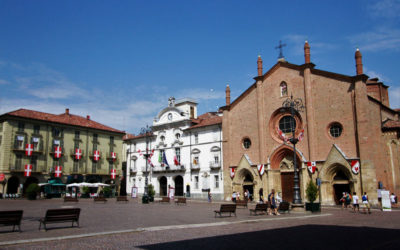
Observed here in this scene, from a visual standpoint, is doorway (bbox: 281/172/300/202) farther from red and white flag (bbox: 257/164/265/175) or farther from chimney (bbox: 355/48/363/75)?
chimney (bbox: 355/48/363/75)

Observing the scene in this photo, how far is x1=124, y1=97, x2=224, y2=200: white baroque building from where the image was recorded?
4500 centimetres

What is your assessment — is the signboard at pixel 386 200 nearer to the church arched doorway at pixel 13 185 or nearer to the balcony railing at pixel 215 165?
the balcony railing at pixel 215 165

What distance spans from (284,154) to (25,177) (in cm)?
3513

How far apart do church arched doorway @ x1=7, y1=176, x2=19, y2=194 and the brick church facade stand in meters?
28.8

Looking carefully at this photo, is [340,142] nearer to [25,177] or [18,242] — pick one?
[18,242]

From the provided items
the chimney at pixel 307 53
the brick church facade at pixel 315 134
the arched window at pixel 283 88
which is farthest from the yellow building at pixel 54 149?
the chimney at pixel 307 53

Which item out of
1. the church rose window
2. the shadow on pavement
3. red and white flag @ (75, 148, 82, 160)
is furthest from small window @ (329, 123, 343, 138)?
red and white flag @ (75, 148, 82, 160)

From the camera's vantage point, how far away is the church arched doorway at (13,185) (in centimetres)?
4543

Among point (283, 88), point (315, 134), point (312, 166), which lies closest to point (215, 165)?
point (283, 88)

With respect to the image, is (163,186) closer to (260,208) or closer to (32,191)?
(32,191)

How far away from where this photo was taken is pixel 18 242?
1007 cm

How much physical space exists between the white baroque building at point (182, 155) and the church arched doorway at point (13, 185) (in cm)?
1684

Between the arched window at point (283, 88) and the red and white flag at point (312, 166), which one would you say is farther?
the arched window at point (283, 88)

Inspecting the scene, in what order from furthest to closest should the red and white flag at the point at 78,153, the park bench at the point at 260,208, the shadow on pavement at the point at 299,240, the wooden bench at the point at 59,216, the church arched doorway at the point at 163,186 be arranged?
1. the red and white flag at the point at 78,153
2. the church arched doorway at the point at 163,186
3. the park bench at the point at 260,208
4. the wooden bench at the point at 59,216
5. the shadow on pavement at the point at 299,240
